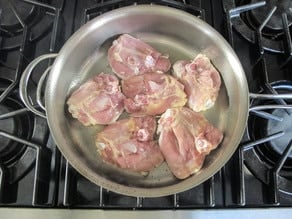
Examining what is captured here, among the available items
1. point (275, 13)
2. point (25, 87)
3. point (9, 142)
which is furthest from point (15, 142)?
point (275, 13)

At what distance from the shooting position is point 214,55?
96 cm

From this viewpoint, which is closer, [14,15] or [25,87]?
[25,87]

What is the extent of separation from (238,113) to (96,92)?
321mm

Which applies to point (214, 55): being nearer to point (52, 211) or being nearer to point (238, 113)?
point (238, 113)

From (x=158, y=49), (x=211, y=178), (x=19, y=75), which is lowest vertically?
(x=211, y=178)

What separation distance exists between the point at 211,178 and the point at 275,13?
0.44 meters

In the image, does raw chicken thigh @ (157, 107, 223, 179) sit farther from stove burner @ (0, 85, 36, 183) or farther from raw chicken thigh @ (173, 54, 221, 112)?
stove burner @ (0, 85, 36, 183)

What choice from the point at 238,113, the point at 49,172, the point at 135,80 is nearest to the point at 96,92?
the point at 135,80

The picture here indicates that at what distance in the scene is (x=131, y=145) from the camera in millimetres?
888

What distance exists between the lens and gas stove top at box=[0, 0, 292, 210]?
0.82 m

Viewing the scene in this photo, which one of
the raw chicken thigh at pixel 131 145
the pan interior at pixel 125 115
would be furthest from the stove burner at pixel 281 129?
the raw chicken thigh at pixel 131 145

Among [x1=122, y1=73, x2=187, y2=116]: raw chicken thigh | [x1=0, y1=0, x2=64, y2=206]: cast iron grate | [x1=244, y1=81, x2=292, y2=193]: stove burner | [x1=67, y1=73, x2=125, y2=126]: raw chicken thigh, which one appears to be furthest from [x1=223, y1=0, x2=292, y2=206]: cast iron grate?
[x1=0, y1=0, x2=64, y2=206]: cast iron grate

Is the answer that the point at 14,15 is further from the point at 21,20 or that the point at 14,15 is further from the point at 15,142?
the point at 15,142

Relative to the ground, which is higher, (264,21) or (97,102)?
(264,21)
